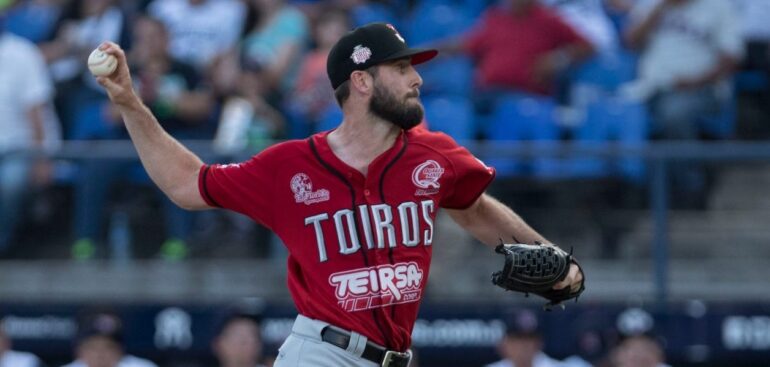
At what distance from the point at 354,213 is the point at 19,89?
18.3 feet

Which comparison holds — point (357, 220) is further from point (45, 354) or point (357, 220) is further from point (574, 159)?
point (45, 354)

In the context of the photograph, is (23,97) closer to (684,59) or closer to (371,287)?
(684,59)

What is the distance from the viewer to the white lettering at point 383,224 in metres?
4.98

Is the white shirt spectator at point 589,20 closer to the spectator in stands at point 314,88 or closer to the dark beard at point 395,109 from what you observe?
the spectator in stands at point 314,88

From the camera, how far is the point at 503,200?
8609 mm

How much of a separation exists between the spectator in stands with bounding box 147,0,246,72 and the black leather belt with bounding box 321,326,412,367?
5.79m

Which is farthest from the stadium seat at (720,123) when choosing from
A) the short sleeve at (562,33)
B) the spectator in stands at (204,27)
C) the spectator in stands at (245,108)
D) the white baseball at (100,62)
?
the white baseball at (100,62)

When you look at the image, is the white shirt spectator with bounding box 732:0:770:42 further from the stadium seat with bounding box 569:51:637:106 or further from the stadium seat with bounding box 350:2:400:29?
the stadium seat with bounding box 350:2:400:29

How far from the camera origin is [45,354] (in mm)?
9016

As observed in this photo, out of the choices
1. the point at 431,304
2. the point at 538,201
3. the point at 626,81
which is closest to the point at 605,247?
the point at 538,201

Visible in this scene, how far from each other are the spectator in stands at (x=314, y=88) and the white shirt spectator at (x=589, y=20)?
61.5 inches

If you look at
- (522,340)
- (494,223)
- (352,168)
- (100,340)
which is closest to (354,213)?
(352,168)

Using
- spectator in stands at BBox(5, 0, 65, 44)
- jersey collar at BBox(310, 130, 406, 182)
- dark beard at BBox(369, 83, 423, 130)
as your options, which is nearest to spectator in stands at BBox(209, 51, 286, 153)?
spectator in stands at BBox(5, 0, 65, 44)

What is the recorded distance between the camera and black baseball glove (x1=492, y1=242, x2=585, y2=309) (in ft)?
16.1
